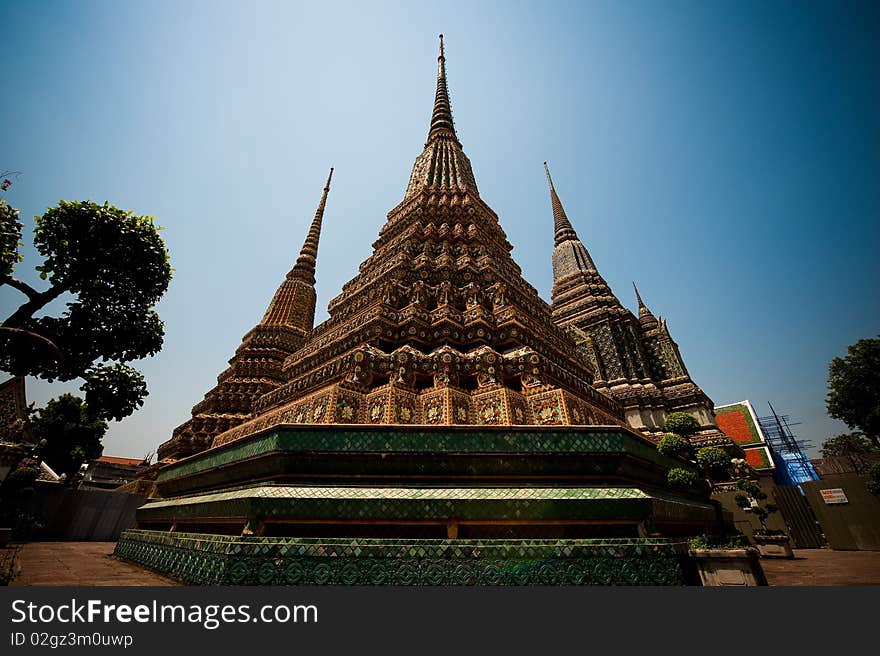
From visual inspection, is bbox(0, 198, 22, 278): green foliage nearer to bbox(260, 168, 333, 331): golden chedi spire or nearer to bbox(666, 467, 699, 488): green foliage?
bbox(260, 168, 333, 331): golden chedi spire

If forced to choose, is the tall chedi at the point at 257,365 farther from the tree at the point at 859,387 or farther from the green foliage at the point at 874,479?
the tree at the point at 859,387

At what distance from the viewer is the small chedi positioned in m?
3.34

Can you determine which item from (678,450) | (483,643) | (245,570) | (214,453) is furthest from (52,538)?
(678,450)

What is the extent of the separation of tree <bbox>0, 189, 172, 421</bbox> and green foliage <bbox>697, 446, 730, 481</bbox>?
11.7m

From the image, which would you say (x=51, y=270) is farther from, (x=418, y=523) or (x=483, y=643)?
(x=483, y=643)

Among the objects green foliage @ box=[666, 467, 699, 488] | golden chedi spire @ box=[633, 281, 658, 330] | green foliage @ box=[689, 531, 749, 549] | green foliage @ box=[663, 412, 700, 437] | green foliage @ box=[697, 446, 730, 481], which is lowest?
green foliage @ box=[689, 531, 749, 549]

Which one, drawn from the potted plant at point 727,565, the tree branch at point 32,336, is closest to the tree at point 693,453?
the potted plant at point 727,565

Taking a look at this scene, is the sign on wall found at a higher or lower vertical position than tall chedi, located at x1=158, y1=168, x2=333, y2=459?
lower

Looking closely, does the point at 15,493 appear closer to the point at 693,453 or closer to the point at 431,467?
the point at 431,467

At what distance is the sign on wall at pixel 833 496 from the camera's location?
39.5 ft

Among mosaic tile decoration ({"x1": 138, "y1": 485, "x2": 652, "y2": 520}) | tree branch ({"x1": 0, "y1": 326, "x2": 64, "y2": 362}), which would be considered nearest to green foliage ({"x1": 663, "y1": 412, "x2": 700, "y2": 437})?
mosaic tile decoration ({"x1": 138, "y1": 485, "x2": 652, "y2": 520})

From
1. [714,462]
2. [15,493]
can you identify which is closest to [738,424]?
[714,462]

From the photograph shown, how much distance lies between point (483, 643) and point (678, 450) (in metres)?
4.29

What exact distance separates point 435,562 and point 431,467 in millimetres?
1068
